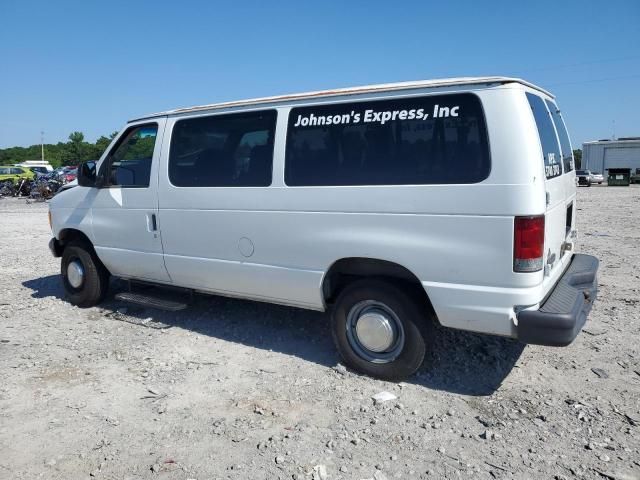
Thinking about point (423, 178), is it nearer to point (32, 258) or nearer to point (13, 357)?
point (13, 357)

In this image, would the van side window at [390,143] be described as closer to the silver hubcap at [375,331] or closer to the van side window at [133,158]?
the silver hubcap at [375,331]

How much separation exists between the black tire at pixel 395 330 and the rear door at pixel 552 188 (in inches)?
39.6

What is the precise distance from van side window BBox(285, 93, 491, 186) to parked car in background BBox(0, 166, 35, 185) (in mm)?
30249

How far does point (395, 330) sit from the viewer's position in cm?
407

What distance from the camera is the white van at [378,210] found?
136 inches

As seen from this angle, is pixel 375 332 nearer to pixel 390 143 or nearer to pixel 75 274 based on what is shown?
pixel 390 143

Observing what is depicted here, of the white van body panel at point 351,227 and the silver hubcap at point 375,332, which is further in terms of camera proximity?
the silver hubcap at point 375,332

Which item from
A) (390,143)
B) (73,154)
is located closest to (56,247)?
(390,143)

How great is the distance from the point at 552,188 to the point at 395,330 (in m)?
1.57

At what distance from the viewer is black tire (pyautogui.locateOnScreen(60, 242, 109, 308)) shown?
614cm

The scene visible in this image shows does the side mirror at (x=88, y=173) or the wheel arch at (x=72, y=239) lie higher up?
the side mirror at (x=88, y=173)

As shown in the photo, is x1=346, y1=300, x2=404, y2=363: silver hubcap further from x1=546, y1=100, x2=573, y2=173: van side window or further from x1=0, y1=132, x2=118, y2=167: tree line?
x1=0, y1=132, x2=118, y2=167: tree line

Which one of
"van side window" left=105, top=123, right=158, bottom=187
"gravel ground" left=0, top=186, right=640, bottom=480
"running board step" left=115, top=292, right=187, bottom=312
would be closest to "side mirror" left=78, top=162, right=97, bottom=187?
"van side window" left=105, top=123, right=158, bottom=187

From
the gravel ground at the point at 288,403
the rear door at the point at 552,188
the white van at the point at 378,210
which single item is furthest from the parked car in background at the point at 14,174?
the rear door at the point at 552,188
